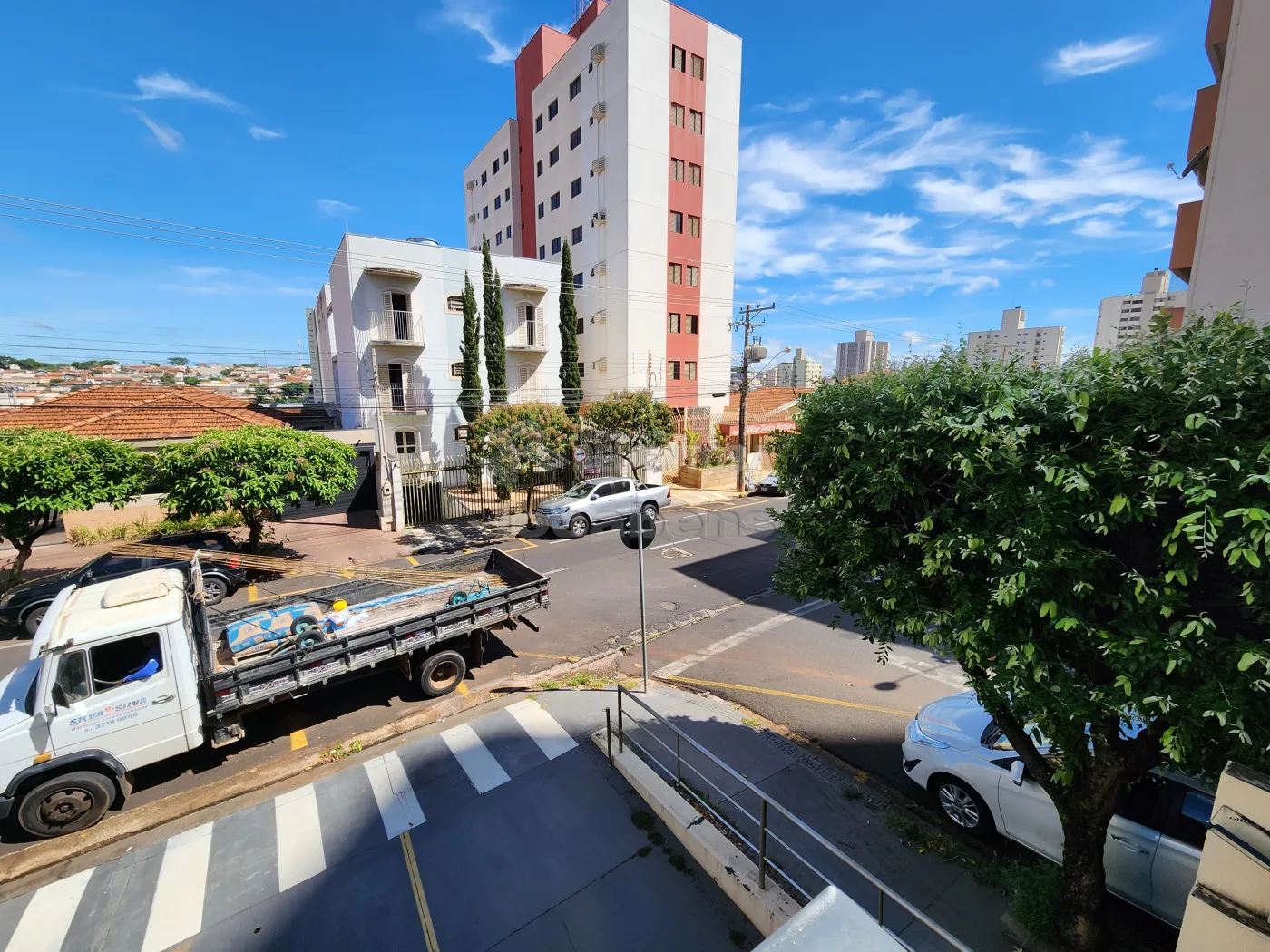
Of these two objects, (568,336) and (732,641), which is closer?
(732,641)

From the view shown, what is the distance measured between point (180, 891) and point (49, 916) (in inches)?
39.7

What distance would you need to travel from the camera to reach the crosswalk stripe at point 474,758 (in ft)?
21.0

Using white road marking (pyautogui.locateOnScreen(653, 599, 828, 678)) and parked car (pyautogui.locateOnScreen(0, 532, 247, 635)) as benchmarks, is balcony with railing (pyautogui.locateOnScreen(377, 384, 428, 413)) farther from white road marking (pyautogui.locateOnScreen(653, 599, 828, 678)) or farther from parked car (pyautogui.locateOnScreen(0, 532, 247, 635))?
white road marking (pyautogui.locateOnScreen(653, 599, 828, 678))

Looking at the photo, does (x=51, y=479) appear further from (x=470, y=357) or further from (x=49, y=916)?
(x=470, y=357)

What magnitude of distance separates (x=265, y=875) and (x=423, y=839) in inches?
55.3

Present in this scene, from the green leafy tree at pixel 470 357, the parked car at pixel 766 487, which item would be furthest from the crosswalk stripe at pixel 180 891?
the parked car at pixel 766 487

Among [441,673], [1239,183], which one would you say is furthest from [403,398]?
[1239,183]

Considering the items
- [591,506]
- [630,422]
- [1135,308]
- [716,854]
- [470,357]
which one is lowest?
[716,854]

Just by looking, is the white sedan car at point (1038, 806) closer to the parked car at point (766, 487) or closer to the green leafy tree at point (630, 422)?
the green leafy tree at point (630, 422)

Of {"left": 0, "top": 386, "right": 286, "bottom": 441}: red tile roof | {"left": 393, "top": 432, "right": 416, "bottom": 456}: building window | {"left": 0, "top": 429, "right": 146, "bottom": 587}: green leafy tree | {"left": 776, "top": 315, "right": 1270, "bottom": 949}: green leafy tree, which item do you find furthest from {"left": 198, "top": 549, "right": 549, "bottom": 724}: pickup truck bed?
{"left": 393, "top": 432, "right": 416, "bottom": 456}: building window

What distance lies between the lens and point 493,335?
2623cm

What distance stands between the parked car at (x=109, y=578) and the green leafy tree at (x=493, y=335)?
1381 cm

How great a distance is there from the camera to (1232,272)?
9.12 metres

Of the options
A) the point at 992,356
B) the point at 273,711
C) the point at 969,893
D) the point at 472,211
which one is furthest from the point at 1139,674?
the point at 472,211
